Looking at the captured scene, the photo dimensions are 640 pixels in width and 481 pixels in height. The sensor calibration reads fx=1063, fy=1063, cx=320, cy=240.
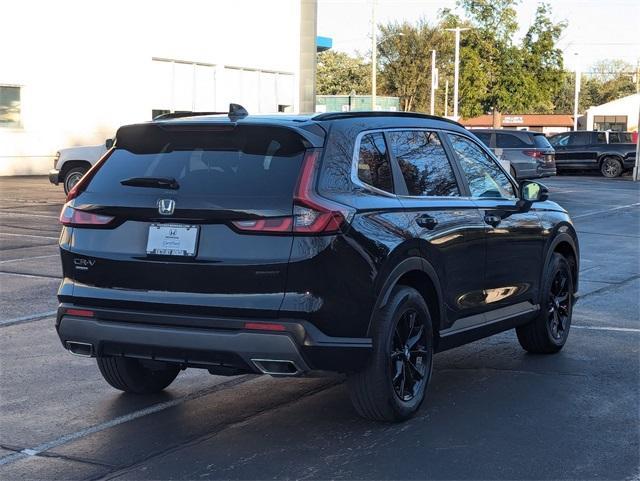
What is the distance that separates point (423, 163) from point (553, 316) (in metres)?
2.23

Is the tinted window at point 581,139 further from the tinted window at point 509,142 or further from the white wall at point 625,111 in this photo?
the white wall at point 625,111

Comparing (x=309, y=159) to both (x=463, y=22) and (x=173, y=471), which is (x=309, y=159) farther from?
(x=463, y=22)

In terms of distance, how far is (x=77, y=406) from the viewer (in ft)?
21.4

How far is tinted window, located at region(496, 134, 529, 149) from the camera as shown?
1252 inches

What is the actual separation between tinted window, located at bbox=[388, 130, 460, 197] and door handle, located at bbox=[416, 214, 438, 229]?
171mm

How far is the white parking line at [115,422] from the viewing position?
5523 mm

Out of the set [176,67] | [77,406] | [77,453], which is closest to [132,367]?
[77,406]

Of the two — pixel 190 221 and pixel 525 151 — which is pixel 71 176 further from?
pixel 190 221

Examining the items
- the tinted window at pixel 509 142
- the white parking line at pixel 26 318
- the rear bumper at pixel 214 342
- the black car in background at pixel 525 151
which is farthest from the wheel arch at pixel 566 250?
the tinted window at pixel 509 142

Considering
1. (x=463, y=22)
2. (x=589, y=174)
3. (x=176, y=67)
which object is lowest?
(x=589, y=174)

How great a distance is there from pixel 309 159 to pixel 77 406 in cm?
223

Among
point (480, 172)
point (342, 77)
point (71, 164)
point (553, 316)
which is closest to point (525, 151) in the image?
point (71, 164)

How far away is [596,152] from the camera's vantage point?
40.8 m

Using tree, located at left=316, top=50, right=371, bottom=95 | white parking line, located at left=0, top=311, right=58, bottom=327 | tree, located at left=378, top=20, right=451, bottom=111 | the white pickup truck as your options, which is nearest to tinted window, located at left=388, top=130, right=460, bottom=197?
white parking line, located at left=0, top=311, right=58, bottom=327
